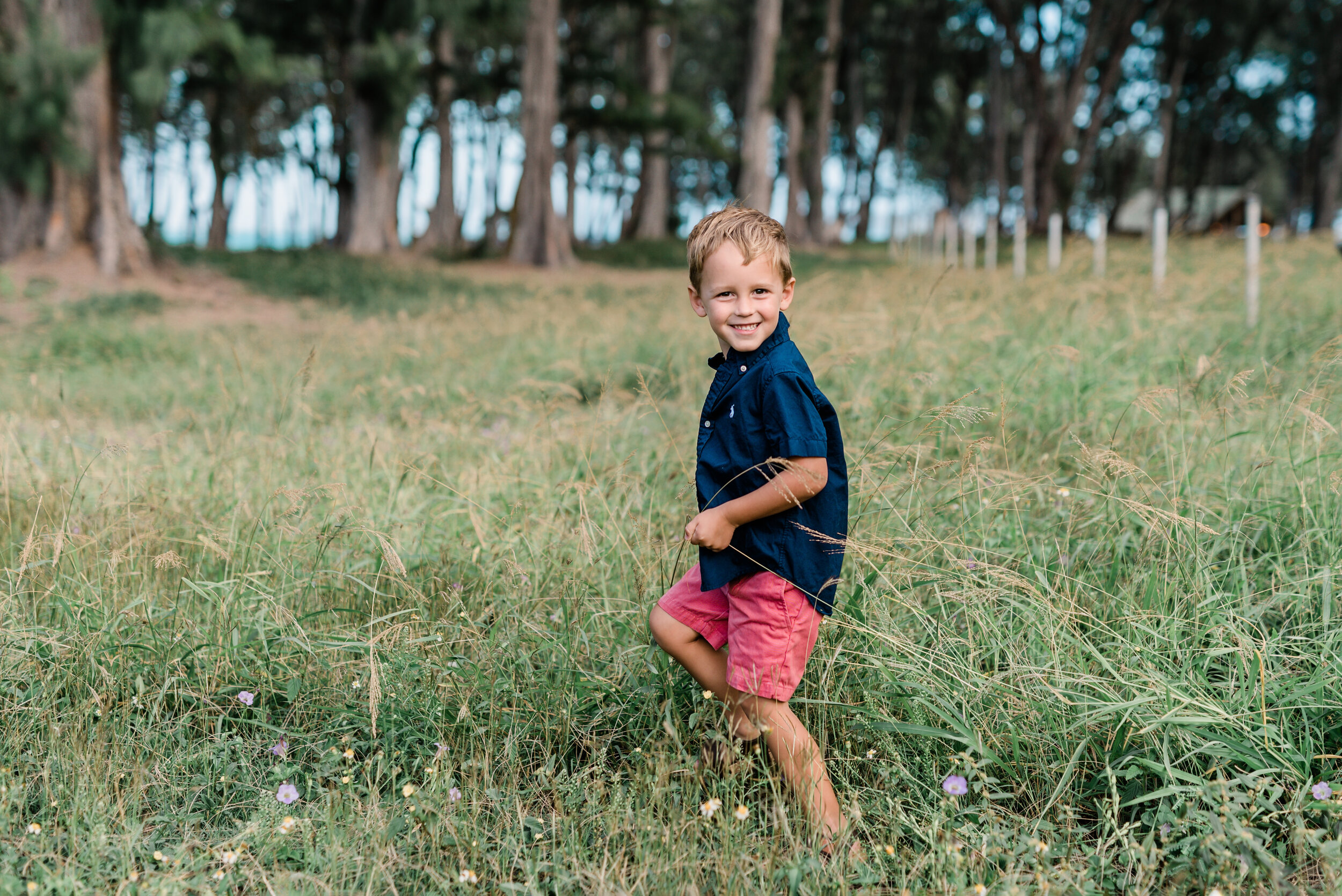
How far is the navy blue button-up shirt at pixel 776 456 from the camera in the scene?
2059 millimetres

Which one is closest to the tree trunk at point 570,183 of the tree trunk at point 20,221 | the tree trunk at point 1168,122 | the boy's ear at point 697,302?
the tree trunk at point 20,221

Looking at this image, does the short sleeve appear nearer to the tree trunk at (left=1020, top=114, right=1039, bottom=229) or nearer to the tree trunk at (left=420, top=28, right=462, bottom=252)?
the tree trunk at (left=420, top=28, right=462, bottom=252)

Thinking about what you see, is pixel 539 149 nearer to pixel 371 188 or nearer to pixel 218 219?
pixel 371 188

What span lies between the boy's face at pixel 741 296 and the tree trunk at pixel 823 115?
1011 inches

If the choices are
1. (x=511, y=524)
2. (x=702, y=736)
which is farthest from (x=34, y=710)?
(x=702, y=736)

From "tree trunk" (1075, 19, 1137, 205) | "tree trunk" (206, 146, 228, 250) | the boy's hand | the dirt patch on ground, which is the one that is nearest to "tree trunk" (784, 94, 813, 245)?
"tree trunk" (1075, 19, 1137, 205)

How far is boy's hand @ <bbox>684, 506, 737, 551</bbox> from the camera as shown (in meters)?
2.01

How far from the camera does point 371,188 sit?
20.4m

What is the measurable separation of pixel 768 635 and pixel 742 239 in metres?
0.89

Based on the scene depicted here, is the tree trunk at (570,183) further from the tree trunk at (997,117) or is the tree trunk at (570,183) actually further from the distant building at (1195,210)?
the distant building at (1195,210)

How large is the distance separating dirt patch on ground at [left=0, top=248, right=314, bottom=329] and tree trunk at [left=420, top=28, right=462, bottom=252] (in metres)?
9.88

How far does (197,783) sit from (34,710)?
0.52 metres

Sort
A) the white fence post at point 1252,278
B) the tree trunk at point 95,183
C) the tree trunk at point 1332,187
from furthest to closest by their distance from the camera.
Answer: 1. the tree trunk at point 1332,187
2. the tree trunk at point 95,183
3. the white fence post at point 1252,278

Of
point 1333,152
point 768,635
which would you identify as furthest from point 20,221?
point 1333,152
